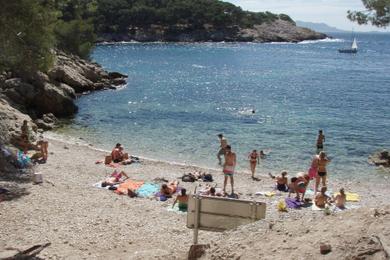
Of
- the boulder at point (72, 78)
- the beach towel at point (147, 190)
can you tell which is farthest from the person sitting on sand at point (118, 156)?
the boulder at point (72, 78)

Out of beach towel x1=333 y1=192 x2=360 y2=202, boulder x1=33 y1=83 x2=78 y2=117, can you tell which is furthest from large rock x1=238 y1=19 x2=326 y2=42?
beach towel x1=333 y1=192 x2=360 y2=202

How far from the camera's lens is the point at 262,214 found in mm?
9734

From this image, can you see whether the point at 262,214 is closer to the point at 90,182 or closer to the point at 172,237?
the point at 172,237

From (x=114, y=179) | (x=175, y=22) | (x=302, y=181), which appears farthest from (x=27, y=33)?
(x=175, y=22)

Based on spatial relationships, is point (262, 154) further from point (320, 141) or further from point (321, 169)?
point (321, 169)

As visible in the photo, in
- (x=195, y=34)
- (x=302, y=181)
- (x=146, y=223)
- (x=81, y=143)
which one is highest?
(x=195, y=34)

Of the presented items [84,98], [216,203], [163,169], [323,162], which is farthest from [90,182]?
[84,98]

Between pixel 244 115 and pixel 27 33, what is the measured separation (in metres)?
25.8

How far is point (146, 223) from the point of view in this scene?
1576 cm

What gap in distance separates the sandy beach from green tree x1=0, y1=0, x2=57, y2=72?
478 cm

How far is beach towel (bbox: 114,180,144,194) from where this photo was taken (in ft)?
65.6

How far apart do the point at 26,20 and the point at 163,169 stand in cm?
956

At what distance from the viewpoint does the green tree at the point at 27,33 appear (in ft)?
65.0

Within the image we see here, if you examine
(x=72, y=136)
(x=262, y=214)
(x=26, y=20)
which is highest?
(x=26, y=20)
